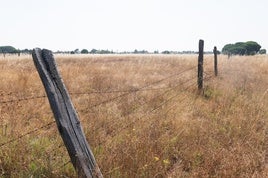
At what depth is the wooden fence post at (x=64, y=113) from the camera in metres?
3.06

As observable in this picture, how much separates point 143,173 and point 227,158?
4.06ft

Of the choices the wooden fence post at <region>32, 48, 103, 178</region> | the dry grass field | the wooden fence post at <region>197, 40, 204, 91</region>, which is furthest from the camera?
the wooden fence post at <region>197, 40, 204, 91</region>

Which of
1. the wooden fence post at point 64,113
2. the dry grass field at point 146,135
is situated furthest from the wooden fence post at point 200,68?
the wooden fence post at point 64,113

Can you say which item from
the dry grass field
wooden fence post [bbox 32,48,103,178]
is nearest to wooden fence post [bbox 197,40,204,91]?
the dry grass field

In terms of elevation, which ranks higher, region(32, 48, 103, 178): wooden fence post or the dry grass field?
region(32, 48, 103, 178): wooden fence post

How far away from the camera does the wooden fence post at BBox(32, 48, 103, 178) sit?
3.06 m

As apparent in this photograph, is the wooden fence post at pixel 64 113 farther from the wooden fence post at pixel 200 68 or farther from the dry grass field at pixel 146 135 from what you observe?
the wooden fence post at pixel 200 68

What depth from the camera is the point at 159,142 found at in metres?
5.21

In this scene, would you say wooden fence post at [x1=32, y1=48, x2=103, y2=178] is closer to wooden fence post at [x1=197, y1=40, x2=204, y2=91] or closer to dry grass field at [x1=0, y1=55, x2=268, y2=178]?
dry grass field at [x1=0, y1=55, x2=268, y2=178]

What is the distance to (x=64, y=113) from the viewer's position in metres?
3.15

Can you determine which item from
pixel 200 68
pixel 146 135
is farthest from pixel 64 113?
pixel 200 68

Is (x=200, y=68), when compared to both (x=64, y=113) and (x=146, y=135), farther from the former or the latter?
(x=64, y=113)

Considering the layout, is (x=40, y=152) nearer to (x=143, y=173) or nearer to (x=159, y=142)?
(x=143, y=173)

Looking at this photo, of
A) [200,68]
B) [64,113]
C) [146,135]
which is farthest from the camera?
[200,68]
